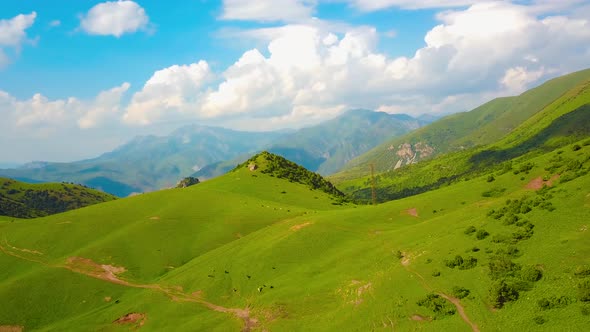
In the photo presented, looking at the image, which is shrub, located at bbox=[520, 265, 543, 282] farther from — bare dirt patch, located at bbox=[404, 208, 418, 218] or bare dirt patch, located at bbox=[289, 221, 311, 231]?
bare dirt patch, located at bbox=[404, 208, 418, 218]

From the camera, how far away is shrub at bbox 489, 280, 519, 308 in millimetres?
37719

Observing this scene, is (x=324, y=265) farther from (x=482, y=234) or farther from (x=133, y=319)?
(x=133, y=319)

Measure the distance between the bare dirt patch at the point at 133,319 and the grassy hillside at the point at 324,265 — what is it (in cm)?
27

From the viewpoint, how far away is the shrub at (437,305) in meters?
39.9

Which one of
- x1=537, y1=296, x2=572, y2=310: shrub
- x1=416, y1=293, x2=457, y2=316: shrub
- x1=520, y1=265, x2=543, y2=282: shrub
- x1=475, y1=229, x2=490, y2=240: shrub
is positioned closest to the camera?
x1=537, y1=296, x2=572, y2=310: shrub

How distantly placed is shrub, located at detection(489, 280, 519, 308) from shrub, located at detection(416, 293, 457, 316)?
13.6 ft

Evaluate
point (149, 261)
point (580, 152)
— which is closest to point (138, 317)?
point (149, 261)

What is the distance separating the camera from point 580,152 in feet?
239

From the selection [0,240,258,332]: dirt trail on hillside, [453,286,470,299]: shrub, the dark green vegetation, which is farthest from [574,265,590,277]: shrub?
[0,240,258,332]: dirt trail on hillside

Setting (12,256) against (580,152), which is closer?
(580,152)

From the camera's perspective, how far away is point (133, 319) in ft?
219

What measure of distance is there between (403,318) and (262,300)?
27.0 metres

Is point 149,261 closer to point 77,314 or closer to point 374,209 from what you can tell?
point 77,314

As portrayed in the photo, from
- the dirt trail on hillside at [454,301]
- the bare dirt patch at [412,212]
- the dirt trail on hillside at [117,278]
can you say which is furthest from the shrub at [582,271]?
the bare dirt patch at [412,212]
